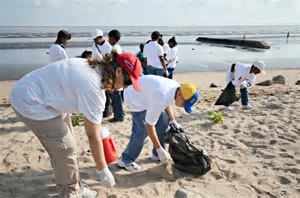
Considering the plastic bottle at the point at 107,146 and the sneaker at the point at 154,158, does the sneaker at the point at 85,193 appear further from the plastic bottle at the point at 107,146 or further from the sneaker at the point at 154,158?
the sneaker at the point at 154,158

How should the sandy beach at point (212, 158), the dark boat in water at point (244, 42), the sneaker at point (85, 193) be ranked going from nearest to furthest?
the sneaker at point (85, 193), the sandy beach at point (212, 158), the dark boat in water at point (244, 42)

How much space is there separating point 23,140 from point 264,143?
3572 mm

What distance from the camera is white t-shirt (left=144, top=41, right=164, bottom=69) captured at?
6996 mm

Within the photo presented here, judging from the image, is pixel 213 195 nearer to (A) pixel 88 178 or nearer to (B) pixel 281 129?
(A) pixel 88 178

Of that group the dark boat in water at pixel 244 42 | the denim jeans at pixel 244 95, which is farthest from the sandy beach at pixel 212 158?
the dark boat in water at pixel 244 42

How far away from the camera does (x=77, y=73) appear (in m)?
2.31

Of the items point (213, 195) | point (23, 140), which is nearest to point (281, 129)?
point (213, 195)

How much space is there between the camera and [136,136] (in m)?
3.58

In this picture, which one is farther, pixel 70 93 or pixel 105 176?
pixel 105 176

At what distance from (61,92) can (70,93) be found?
10 cm

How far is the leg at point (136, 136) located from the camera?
11.6 ft

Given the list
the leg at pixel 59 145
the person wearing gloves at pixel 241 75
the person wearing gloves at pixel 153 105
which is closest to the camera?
the leg at pixel 59 145

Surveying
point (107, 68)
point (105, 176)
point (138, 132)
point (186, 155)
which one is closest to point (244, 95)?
point (186, 155)

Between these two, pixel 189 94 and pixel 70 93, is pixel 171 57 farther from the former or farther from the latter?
→ pixel 70 93
